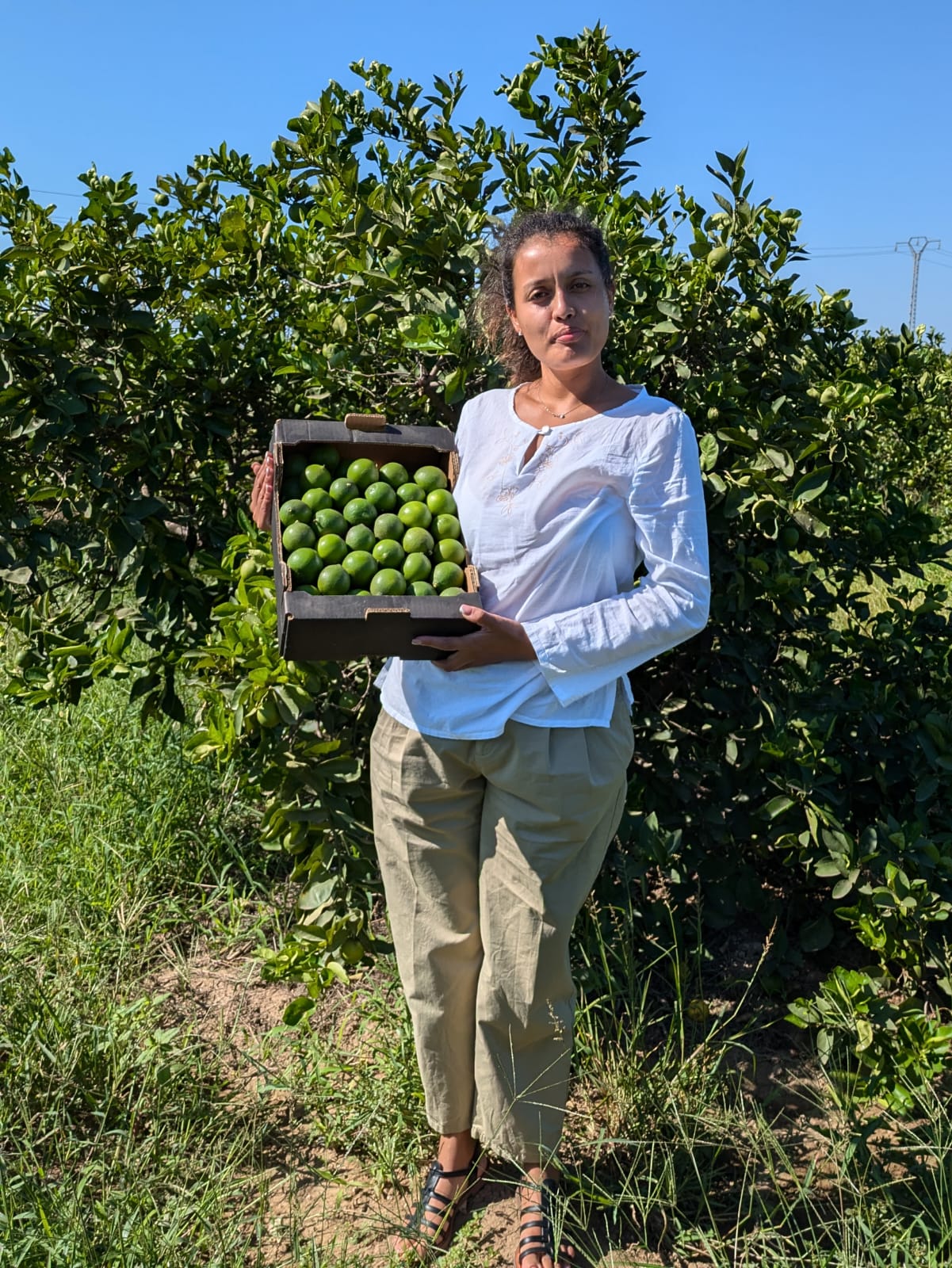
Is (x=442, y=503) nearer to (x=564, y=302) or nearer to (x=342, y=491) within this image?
(x=342, y=491)

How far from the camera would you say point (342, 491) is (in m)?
1.94

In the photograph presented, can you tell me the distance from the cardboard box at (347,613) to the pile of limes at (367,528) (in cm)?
3

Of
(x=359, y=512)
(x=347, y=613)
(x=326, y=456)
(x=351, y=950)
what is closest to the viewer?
(x=347, y=613)

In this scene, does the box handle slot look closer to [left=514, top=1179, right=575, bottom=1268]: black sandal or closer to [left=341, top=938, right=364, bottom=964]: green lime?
[left=341, top=938, right=364, bottom=964]: green lime

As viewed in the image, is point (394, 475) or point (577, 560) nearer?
point (577, 560)

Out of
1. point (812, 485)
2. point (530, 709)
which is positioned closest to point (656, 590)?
point (530, 709)

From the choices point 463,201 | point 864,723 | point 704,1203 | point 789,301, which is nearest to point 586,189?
point 463,201

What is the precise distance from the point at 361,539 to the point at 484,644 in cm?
30

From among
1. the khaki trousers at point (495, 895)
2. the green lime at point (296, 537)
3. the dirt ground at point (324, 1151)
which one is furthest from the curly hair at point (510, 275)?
the dirt ground at point (324, 1151)

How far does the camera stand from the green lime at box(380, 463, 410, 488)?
199 centimetres

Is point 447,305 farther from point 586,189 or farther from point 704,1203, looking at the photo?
point 704,1203

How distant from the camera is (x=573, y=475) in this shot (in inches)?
71.0

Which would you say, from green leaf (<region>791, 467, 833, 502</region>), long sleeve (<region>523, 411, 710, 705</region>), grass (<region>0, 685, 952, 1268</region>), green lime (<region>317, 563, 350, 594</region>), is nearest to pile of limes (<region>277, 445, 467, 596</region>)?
green lime (<region>317, 563, 350, 594</region>)

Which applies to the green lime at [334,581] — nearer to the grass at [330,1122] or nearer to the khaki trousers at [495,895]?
the khaki trousers at [495,895]
